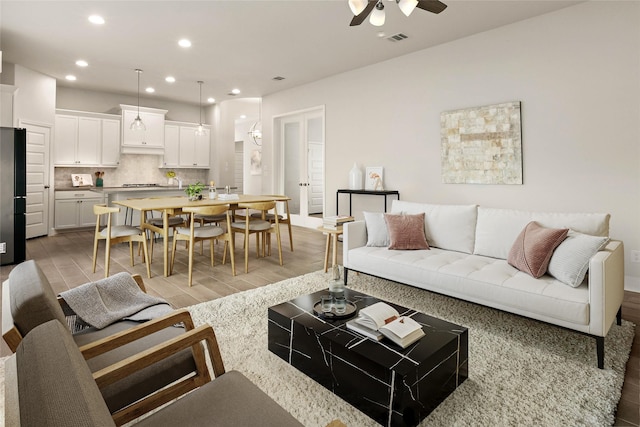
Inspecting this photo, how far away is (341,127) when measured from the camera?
20.6 ft

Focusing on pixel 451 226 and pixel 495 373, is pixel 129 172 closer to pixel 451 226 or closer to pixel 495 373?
pixel 451 226

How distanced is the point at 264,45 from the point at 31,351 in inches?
189

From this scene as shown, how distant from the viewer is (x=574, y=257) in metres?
2.33

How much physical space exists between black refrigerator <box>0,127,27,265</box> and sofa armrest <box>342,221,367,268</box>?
13.2 feet

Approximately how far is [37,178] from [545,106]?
25.3 ft

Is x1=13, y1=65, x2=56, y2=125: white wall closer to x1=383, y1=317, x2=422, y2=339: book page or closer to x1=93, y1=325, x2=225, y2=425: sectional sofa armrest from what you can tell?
x1=93, y1=325, x2=225, y2=425: sectional sofa armrest

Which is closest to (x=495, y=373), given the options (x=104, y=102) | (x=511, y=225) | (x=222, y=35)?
(x=511, y=225)

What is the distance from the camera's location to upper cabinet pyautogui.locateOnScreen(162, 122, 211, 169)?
8.45 meters

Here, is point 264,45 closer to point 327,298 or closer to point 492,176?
point 492,176

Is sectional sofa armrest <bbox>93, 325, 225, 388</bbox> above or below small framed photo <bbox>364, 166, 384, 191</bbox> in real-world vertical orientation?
below

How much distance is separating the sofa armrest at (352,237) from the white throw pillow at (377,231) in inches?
2.8

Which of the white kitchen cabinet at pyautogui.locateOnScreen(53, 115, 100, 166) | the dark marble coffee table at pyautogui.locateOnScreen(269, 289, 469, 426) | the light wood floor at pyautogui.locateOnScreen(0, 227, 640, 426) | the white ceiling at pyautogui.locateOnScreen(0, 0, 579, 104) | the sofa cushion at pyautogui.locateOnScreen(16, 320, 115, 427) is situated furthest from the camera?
the white kitchen cabinet at pyautogui.locateOnScreen(53, 115, 100, 166)

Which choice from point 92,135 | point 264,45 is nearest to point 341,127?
point 264,45

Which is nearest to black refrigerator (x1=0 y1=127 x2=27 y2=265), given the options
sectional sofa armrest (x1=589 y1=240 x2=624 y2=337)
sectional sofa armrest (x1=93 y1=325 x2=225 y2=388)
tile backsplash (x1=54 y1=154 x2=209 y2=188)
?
tile backsplash (x1=54 y1=154 x2=209 y2=188)
